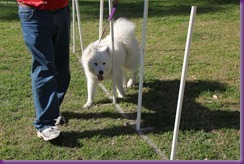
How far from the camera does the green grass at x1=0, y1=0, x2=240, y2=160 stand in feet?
12.1

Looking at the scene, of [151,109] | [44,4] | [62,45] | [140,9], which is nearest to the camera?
[44,4]

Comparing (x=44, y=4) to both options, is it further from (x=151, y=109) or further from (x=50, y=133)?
(x=151, y=109)

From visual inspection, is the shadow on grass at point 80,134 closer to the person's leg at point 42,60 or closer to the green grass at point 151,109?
the green grass at point 151,109

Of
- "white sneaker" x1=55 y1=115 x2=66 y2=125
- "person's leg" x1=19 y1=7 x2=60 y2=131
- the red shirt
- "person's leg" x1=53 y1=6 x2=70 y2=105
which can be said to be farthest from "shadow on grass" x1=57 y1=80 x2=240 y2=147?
the red shirt

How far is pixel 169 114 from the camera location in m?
4.44

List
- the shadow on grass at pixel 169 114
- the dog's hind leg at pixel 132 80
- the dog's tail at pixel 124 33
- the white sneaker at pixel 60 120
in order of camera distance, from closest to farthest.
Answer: the shadow on grass at pixel 169 114 → the white sneaker at pixel 60 120 → the dog's tail at pixel 124 33 → the dog's hind leg at pixel 132 80

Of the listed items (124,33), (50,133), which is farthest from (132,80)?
(50,133)

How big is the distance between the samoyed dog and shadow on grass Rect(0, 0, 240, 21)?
4.94m

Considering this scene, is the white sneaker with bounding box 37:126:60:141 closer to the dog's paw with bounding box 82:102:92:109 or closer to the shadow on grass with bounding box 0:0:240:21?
the dog's paw with bounding box 82:102:92:109

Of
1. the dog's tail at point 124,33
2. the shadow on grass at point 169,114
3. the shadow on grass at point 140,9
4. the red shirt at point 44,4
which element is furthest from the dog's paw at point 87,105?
the shadow on grass at point 140,9

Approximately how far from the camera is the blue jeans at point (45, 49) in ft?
11.8

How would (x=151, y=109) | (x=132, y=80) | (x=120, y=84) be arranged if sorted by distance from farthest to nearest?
(x=132, y=80) < (x=120, y=84) < (x=151, y=109)

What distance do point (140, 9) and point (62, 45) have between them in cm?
710

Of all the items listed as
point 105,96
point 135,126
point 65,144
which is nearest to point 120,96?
point 105,96
